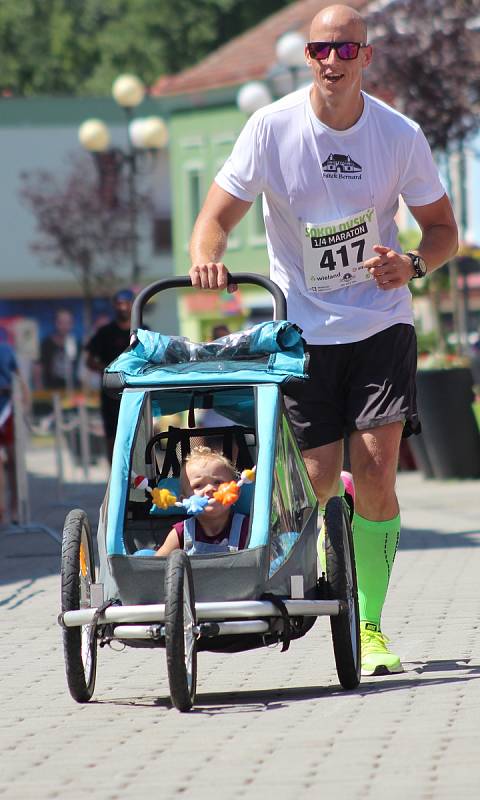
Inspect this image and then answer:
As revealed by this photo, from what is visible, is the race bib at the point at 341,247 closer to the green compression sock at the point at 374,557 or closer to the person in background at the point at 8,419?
the green compression sock at the point at 374,557

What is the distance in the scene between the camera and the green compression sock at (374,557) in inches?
263

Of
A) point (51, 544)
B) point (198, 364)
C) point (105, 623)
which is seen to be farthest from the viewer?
point (51, 544)

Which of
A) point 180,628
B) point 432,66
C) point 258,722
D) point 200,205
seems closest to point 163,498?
point 180,628

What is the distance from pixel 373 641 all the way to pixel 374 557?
0.31 meters

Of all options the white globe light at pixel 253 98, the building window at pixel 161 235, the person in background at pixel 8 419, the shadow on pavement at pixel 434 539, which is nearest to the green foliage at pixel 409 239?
the white globe light at pixel 253 98

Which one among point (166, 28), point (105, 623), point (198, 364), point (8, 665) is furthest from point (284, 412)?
point (166, 28)

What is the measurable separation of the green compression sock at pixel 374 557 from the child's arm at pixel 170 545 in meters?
0.88

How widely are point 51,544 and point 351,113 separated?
6956 mm

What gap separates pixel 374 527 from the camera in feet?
22.1

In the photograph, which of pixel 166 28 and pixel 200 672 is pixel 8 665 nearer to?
pixel 200 672

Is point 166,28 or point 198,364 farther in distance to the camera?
point 166,28

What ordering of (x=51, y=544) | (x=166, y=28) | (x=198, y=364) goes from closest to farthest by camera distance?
(x=198, y=364)
(x=51, y=544)
(x=166, y=28)

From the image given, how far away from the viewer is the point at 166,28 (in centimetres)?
6312

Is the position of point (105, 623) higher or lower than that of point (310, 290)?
lower
